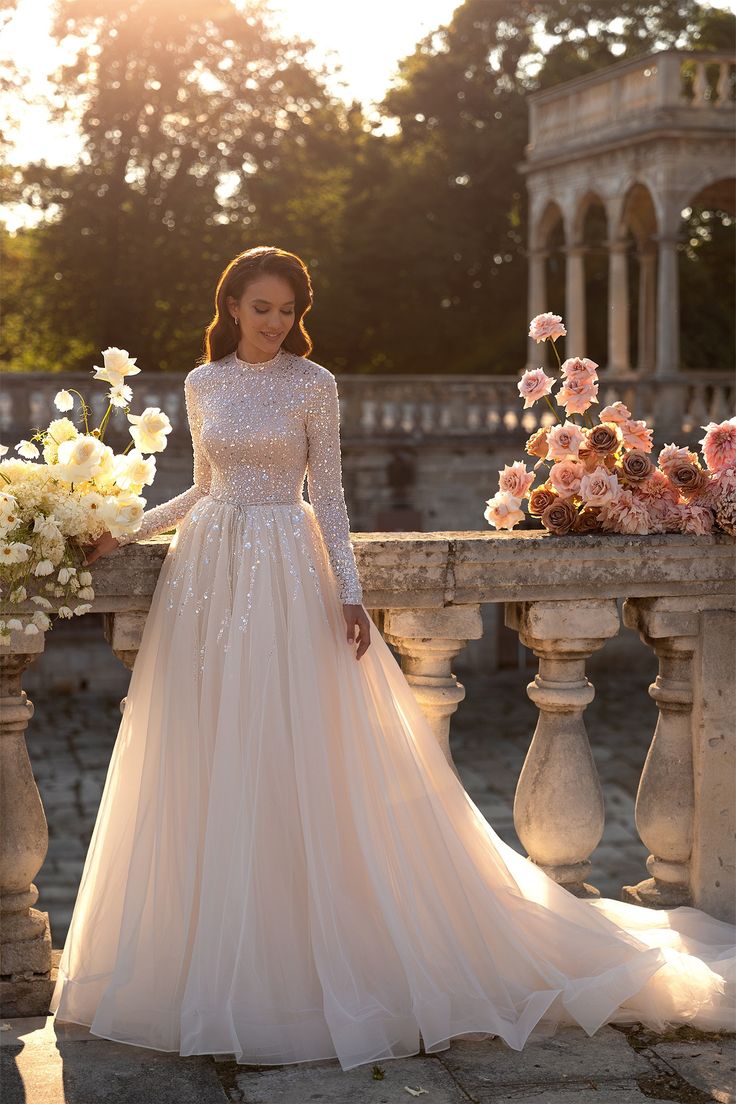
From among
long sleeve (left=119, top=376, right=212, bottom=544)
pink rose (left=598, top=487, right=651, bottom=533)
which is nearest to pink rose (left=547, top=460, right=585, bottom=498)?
pink rose (left=598, top=487, right=651, bottom=533)

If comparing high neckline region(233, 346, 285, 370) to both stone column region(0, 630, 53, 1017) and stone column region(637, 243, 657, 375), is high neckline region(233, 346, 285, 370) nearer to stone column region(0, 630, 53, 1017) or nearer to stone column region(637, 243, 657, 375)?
stone column region(0, 630, 53, 1017)

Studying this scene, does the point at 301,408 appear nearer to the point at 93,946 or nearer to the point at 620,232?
the point at 93,946

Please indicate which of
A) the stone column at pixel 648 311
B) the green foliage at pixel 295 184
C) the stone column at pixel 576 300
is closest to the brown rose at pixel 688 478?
the stone column at pixel 576 300

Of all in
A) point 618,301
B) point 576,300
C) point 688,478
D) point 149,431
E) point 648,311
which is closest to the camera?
point 149,431

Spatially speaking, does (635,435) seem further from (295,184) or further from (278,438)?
(295,184)

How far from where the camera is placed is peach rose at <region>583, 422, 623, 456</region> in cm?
407

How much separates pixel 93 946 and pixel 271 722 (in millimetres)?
697

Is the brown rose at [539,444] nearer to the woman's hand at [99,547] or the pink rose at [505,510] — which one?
the pink rose at [505,510]

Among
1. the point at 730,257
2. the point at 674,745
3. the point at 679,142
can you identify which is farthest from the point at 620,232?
the point at 674,745

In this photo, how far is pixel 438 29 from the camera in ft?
106

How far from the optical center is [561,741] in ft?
13.1

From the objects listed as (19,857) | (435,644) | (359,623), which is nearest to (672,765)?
(435,644)

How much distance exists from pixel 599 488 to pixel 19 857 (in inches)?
72.2

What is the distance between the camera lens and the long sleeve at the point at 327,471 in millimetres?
3643
